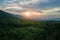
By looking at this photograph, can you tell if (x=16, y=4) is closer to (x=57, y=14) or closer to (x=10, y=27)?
(x=10, y=27)

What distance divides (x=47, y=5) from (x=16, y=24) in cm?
58

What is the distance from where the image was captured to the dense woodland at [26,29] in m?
2.36

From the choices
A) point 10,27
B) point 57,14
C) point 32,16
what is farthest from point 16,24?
point 57,14

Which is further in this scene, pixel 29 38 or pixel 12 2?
pixel 12 2

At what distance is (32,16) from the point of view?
7.99 ft

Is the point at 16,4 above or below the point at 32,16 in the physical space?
above

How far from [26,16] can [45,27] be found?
0.35 m

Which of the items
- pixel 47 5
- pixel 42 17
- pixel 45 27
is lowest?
pixel 45 27

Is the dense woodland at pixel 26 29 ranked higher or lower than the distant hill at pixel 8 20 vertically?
lower

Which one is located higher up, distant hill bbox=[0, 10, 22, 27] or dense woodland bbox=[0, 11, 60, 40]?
distant hill bbox=[0, 10, 22, 27]

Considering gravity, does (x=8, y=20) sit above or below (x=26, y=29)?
above

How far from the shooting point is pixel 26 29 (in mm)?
2385

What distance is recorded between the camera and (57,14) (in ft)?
8.03

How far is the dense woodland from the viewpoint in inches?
92.7
